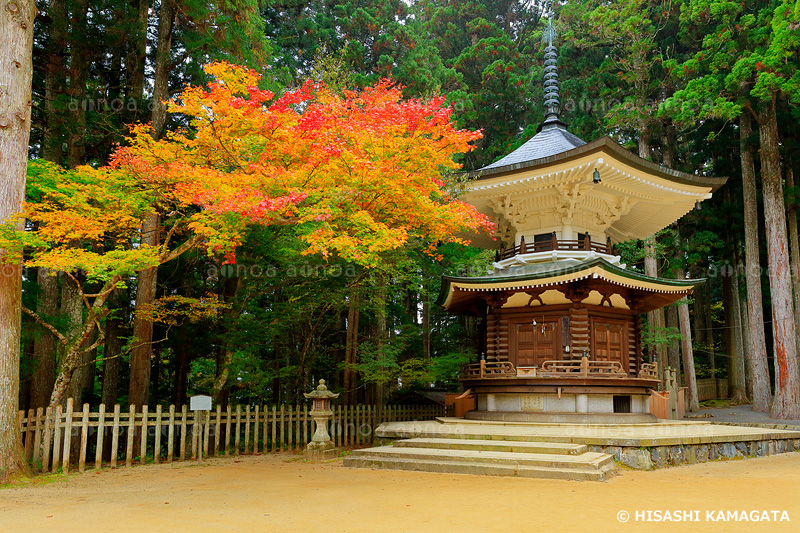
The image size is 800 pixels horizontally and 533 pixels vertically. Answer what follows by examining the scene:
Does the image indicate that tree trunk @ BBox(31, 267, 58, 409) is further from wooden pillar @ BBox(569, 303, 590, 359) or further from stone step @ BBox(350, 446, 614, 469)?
wooden pillar @ BBox(569, 303, 590, 359)

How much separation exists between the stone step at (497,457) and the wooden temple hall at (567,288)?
4.05m

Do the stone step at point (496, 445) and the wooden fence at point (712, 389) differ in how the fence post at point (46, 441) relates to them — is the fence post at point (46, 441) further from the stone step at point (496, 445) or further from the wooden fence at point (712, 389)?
the wooden fence at point (712, 389)

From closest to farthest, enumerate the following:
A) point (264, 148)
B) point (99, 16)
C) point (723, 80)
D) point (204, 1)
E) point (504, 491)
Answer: point (504, 491), point (264, 148), point (204, 1), point (99, 16), point (723, 80)

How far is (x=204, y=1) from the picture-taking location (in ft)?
45.8

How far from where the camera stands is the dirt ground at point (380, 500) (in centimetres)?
561

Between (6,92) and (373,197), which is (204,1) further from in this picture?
(373,197)

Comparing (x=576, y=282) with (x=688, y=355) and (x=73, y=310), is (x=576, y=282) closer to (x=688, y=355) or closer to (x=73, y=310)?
(x=688, y=355)

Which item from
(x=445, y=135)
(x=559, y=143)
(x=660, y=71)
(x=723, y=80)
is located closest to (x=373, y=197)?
(x=445, y=135)

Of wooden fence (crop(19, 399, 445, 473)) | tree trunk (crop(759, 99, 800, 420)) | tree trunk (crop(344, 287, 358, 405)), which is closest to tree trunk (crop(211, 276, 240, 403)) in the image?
wooden fence (crop(19, 399, 445, 473))

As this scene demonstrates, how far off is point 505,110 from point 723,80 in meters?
11.7

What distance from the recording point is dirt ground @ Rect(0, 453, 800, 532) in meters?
5.61

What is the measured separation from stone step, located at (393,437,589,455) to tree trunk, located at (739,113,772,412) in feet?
46.2

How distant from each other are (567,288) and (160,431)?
392 inches

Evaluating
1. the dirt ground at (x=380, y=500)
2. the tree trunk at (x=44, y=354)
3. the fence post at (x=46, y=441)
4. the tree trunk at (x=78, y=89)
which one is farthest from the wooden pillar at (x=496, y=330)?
the tree trunk at (x=44, y=354)
